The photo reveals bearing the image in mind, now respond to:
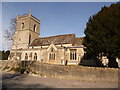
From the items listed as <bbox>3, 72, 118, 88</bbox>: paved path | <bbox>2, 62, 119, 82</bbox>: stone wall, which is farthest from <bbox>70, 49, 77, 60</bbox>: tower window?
<bbox>3, 72, 118, 88</bbox>: paved path

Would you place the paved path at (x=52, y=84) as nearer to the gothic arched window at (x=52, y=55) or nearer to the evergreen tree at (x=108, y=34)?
the evergreen tree at (x=108, y=34)

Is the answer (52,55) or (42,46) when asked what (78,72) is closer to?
(52,55)

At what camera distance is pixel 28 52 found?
29734mm

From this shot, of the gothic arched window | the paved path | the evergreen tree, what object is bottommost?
the paved path

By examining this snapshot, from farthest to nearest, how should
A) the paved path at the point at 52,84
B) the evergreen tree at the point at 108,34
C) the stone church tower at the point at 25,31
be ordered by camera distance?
the stone church tower at the point at 25,31 < the evergreen tree at the point at 108,34 < the paved path at the point at 52,84

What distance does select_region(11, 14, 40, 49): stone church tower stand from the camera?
35.5 metres

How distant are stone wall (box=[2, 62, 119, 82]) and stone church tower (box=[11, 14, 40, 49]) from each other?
62.6 ft

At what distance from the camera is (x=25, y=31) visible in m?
36.2

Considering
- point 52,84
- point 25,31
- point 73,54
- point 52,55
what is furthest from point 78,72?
point 25,31

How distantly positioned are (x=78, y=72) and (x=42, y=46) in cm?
1870

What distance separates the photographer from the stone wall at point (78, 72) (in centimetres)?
1299

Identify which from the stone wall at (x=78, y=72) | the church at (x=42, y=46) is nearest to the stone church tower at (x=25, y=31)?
the church at (x=42, y=46)

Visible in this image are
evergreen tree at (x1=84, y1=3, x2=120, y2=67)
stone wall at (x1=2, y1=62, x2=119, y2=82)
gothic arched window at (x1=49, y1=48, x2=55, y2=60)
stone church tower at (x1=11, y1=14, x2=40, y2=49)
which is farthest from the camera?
stone church tower at (x1=11, y1=14, x2=40, y2=49)

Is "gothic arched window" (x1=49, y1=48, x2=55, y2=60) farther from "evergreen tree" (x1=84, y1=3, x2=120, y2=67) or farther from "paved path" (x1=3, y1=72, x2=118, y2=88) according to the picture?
"paved path" (x1=3, y1=72, x2=118, y2=88)
